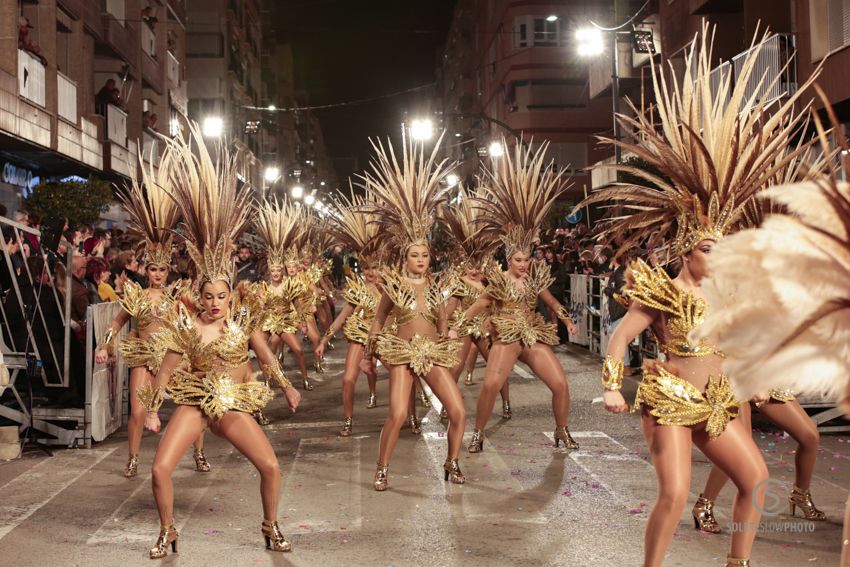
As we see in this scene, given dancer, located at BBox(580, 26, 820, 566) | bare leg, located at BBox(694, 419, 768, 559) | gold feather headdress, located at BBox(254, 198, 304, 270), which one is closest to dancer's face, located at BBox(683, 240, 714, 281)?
dancer, located at BBox(580, 26, 820, 566)

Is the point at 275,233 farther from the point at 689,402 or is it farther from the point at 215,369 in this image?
the point at 689,402

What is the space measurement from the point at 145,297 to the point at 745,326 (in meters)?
7.47

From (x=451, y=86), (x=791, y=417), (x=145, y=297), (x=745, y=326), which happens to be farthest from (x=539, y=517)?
(x=451, y=86)

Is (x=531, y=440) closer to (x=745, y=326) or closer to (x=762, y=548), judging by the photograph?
(x=762, y=548)

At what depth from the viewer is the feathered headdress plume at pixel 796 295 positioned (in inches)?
86.7

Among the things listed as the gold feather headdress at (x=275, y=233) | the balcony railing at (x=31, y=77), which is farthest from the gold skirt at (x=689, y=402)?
the balcony railing at (x=31, y=77)

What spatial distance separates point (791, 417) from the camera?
6.57m

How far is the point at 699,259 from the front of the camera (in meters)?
5.42

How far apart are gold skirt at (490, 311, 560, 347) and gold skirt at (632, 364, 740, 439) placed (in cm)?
443

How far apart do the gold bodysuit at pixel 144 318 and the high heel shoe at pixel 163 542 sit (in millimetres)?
2419

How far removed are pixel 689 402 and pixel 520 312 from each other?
4.72 m

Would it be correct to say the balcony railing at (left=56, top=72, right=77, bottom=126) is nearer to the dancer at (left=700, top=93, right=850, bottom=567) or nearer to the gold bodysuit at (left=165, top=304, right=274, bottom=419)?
the gold bodysuit at (left=165, top=304, right=274, bottom=419)

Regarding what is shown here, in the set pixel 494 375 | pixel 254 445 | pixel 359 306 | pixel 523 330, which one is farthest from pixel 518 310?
pixel 254 445

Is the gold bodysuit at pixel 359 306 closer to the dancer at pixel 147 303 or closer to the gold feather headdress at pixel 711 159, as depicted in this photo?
the dancer at pixel 147 303
